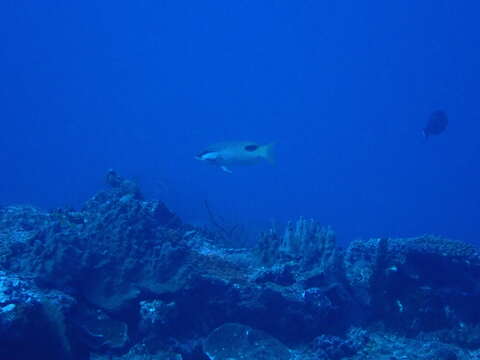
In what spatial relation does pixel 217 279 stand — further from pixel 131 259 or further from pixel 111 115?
pixel 111 115

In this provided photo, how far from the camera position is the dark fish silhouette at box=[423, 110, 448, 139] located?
1283cm

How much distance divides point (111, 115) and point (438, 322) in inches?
7248

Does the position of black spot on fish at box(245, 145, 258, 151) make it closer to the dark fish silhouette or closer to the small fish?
the small fish

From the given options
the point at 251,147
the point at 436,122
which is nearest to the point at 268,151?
the point at 251,147

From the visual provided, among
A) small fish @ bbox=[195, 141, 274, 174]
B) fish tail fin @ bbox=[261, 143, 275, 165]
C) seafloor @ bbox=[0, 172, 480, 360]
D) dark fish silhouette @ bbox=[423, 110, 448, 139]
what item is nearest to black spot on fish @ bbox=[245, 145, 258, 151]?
small fish @ bbox=[195, 141, 274, 174]

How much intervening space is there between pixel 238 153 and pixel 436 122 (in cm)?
715

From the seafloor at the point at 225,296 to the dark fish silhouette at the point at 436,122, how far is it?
625 centimetres

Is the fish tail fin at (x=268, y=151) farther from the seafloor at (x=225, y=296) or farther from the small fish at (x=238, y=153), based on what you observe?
the seafloor at (x=225, y=296)

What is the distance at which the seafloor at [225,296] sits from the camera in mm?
5684

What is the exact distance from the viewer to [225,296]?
20.3 feet

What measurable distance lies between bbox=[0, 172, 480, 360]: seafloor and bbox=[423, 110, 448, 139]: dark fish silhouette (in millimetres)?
6248

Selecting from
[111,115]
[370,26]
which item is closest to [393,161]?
[370,26]

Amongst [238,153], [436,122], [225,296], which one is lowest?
[225,296]

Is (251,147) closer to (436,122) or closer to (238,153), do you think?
(238,153)
